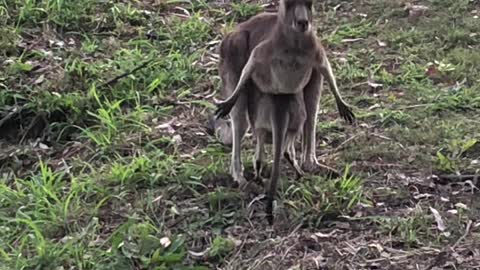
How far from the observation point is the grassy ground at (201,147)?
187 inches

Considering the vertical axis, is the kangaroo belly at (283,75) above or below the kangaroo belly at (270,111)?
above

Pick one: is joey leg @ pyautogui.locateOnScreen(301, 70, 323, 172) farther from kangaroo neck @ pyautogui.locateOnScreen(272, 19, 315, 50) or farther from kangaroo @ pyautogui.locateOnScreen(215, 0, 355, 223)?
kangaroo neck @ pyautogui.locateOnScreen(272, 19, 315, 50)

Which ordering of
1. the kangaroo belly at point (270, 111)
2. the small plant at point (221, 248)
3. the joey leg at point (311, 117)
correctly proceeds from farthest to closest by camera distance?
the joey leg at point (311, 117) → the kangaroo belly at point (270, 111) → the small plant at point (221, 248)

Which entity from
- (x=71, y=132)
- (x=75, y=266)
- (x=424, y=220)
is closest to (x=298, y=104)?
(x=424, y=220)

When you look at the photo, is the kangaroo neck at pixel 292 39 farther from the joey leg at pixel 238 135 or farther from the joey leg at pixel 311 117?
the joey leg at pixel 238 135

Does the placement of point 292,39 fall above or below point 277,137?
above

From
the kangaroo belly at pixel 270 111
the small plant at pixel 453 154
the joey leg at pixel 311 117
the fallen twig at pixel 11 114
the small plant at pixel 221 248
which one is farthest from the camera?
the fallen twig at pixel 11 114

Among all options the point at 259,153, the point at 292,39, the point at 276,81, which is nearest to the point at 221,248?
the point at 259,153

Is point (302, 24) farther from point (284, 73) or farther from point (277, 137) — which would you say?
point (277, 137)

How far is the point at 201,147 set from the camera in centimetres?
595

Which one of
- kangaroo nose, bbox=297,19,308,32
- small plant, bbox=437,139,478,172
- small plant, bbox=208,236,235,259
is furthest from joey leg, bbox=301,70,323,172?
small plant, bbox=208,236,235,259

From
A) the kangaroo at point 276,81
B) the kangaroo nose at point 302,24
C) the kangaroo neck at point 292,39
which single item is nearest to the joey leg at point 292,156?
the kangaroo at point 276,81

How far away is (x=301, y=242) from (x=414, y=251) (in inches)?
19.7

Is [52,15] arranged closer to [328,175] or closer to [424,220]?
[328,175]
